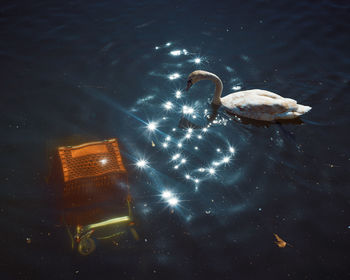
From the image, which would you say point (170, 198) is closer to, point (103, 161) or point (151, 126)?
point (103, 161)

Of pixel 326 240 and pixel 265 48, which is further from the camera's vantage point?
pixel 265 48

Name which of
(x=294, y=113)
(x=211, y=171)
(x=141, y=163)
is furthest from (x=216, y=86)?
(x=141, y=163)

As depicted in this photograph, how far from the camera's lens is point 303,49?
9.44 metres

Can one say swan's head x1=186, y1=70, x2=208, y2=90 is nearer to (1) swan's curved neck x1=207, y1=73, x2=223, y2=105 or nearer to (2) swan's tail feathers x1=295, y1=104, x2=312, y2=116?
(1) swan's curved neck x1=207, y1=73, x2=223, y2=105

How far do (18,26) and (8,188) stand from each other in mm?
6600

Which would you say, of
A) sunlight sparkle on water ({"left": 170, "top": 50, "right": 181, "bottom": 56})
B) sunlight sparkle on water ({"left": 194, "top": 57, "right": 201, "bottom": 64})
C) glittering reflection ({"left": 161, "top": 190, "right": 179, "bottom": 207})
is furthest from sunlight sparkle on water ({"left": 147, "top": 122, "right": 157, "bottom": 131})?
sunlight sparkle on water ({"left": 170, "top": 50, "right": 181, "bottom": 56})

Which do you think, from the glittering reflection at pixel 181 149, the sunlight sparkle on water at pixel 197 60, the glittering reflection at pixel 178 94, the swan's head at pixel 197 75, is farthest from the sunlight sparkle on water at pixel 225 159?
the sunlight sparkle on water at pixel 197 60

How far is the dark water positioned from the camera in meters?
5.28

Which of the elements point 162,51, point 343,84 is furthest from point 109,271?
point 343,84

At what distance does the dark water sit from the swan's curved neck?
1.33 ft

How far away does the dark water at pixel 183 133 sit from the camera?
5281mm

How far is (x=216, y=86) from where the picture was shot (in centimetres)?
763

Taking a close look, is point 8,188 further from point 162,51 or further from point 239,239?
point 162,51

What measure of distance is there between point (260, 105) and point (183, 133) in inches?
76.3
